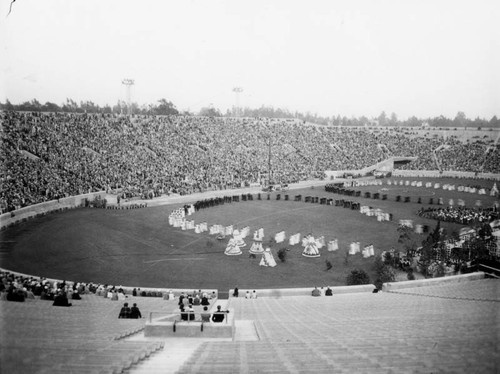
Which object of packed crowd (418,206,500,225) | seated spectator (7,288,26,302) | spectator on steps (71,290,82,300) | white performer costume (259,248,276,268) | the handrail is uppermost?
packed crowd (418,206,500,225)

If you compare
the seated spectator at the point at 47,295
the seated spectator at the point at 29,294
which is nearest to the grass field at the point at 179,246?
the seated spectator at the point at 47,295

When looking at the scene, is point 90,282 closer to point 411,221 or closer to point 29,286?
point 29,286

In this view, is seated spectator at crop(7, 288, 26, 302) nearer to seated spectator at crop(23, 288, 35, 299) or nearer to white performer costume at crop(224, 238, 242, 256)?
seated spectator at crop(23, 288, 35, 299)

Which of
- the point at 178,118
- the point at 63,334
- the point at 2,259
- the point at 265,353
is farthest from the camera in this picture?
the point at 178,118

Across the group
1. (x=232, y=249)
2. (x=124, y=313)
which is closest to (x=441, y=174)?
(x=232, y=249)

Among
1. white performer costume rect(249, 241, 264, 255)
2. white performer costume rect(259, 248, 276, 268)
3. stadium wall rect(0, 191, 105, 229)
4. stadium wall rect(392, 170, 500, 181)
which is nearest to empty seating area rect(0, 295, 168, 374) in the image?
white performer costume rect(259, 248, 276, 268)

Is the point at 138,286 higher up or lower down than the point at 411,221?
lower down

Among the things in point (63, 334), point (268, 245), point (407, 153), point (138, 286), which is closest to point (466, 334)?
point (63, 334)
